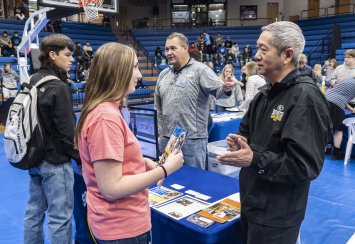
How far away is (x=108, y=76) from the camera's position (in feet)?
3.87

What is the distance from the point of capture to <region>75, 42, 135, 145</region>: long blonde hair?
46.4 inches

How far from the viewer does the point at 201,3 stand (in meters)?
20.3

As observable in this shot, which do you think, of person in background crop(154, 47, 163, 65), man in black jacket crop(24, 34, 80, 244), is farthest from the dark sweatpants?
person in background crop(154, 47, 163, 65)

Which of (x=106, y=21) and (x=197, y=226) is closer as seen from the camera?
(x=197, y=226)

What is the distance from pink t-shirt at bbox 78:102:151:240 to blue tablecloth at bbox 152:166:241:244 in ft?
1.03

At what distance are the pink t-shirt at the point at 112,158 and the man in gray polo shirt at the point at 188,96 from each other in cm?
146

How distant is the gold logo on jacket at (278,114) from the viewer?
131cm

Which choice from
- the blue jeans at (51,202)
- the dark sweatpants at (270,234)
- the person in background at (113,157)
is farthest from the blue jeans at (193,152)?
the person in background at (113,157)

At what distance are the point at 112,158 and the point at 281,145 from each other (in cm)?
68

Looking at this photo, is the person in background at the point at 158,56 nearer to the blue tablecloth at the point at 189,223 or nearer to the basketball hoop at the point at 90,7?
the basketball hoop at the point at 90,7

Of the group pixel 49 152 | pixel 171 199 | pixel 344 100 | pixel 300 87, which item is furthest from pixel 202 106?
pixel 344 100

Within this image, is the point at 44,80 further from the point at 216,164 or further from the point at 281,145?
the point at 216,164

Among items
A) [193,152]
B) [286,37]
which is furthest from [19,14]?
[286,37]

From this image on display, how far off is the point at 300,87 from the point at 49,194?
5.08ft
